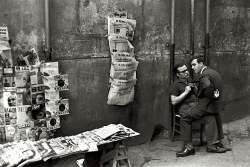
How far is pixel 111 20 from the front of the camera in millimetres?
5750

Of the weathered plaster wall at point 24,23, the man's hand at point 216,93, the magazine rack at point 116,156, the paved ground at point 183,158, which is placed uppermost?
the weathered plaster wall at point 24,23

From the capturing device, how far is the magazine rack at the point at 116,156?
5254mm

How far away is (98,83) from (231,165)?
259 cm

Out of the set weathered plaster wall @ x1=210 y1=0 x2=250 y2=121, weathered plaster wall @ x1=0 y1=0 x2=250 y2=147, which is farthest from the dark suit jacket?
weathered plaster wall @ x1=210 y1=0 x2=250 y2=121

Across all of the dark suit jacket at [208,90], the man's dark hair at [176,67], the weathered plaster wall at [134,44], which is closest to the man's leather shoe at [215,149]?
the dark suit jacket at [208,90]

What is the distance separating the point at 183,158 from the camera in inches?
237

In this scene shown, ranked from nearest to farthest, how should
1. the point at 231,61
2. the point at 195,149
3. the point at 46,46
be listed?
the point at 46,46 → the point at 195,149 → the point at 231,61

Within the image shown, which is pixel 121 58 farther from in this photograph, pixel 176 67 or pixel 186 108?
pixel 186 108

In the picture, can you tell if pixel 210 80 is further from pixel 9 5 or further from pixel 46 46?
pixel 9 5

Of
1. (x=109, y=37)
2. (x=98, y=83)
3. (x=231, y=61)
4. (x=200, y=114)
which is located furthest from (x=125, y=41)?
(x=231, y=61)

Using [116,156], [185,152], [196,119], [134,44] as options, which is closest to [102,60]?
[134,44]

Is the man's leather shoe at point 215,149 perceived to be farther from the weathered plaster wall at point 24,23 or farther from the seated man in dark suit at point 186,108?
the weathered plaster wall at point 24,23

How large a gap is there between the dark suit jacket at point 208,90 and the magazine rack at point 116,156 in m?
1.61

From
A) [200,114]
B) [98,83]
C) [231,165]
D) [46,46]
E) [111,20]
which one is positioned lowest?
[231,165]
